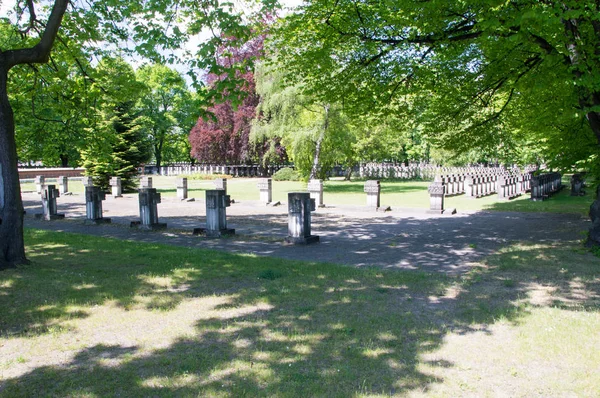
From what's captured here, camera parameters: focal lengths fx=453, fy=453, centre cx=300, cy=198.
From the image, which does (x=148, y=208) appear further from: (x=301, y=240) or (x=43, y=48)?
(x=43, y=48)

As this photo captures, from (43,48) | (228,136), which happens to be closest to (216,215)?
(43,48)

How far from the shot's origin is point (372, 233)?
1227 centimetres

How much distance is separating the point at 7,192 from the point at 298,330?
19.6 ft

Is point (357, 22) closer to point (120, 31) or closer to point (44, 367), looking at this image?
point (120, 31)

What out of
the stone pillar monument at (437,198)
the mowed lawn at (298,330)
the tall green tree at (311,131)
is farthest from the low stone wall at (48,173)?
the mowed lawn at (298,330)

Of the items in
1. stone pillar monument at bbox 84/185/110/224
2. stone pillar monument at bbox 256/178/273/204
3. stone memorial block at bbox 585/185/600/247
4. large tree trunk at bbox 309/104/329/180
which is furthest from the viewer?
large tree trunk at bbox 309/104/329/180

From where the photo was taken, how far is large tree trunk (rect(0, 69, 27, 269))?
303 inches

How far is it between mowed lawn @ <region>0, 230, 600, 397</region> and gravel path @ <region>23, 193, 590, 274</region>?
1.17 meters

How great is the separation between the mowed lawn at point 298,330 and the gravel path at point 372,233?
45.9 inches

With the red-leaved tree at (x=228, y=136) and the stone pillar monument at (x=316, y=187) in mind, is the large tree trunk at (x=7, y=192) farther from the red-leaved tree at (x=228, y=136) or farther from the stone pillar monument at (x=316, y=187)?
the red-leaved tree at (x=228, y=136)

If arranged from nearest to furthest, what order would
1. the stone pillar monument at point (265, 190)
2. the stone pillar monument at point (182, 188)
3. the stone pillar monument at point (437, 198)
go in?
the stone pillar monument at point (437, 198) → the stone pillar monument at point (265, 190) → the stone pillar monument at point (182, 188)

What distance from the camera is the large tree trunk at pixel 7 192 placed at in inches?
303

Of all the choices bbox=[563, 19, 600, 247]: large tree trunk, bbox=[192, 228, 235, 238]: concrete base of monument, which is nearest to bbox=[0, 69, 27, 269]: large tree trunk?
bbox=[192, 228, 235, 238]: concrete base of monument

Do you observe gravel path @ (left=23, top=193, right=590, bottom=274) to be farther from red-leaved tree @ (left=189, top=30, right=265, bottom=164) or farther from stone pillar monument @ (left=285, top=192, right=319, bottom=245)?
red-leaved tree @ (left=189, top=30, right=265, bottom=164)
